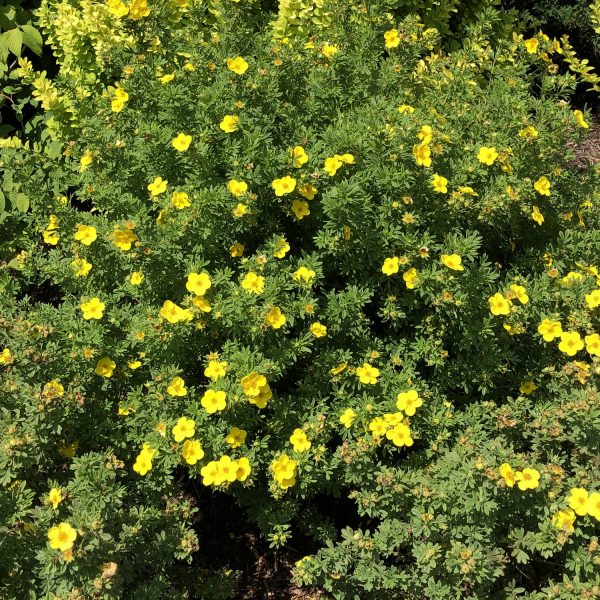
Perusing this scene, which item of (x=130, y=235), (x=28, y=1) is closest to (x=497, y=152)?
(x=130, y=235)

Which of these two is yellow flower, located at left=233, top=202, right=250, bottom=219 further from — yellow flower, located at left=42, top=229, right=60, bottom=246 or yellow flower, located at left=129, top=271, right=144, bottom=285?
yellow flower, located at left=42, top=229, right=60, bottom=246

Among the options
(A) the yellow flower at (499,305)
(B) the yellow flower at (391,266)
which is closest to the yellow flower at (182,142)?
(B) the yellow flower at (391,266)

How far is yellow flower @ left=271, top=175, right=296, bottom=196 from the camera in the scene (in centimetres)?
260

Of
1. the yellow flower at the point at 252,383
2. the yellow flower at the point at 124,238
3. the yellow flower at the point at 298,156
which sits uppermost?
the yellow flower at the point at 298,156

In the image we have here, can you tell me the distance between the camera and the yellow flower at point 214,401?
2.33 meters

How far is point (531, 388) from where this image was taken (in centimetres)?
268

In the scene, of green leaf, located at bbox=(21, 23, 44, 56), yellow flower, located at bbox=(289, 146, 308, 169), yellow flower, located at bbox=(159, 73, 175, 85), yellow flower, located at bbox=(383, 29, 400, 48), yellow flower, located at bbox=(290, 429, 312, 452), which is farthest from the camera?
green leaf, located at bbox=(21, 23, 44, 56)

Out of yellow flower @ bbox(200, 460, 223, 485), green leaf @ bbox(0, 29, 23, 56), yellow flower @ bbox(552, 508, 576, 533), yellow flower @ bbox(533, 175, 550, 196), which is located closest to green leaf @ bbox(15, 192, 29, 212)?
green leaf @ bbox(0, 29, 23, 56)

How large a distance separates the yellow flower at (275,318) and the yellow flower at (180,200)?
622mm

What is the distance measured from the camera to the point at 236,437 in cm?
239

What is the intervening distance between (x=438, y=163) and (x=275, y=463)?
1475 mm

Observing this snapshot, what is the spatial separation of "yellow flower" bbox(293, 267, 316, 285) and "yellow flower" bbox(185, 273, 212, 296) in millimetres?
350

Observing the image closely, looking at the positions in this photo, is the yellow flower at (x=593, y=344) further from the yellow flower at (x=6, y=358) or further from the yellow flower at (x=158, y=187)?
the yellow flower at (x=6, y=358)

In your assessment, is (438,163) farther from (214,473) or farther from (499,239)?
(214,473)
